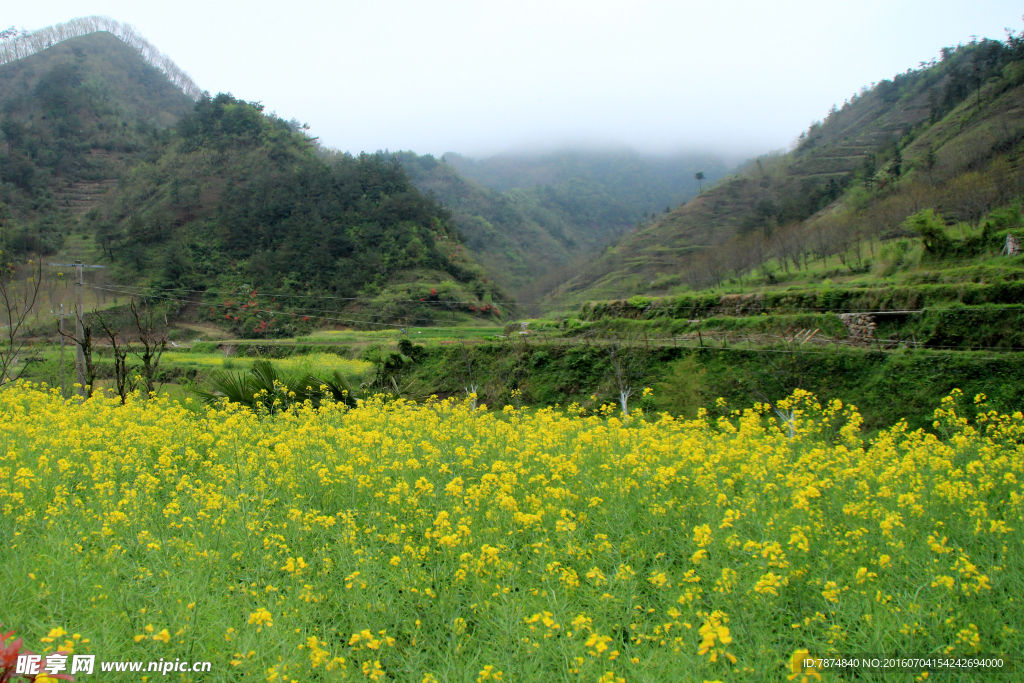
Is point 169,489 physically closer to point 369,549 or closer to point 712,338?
point 369,549

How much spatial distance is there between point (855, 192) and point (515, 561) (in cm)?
4839

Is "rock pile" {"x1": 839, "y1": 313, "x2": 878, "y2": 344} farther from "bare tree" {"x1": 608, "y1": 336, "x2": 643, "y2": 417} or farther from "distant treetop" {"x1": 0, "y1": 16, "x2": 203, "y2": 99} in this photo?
"distant treetop" {"x1": 0, "y1": 16, "x2": 203, "y2": 99}

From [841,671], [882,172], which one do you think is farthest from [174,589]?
[882,172]

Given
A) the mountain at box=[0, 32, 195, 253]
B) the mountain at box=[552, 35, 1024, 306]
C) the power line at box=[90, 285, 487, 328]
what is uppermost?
the mountain at box=[0, 32, 195, 253]

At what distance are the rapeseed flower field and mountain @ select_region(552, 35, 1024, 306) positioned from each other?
28430 mm

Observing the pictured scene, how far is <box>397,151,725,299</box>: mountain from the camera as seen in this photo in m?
70.7

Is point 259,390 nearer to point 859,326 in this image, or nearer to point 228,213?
point 859,326

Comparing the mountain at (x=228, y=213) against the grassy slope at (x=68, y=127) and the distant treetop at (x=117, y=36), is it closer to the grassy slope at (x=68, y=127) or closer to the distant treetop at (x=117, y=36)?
the grassy slope at (x=68, y=127)

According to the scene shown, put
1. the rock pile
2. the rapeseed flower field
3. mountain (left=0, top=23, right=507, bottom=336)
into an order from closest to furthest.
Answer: the rapeseed flower field < the rock pile < mountain (left=0, top=23, right=507, bottom=336)

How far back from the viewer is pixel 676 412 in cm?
1845

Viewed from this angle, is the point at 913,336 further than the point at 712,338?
No

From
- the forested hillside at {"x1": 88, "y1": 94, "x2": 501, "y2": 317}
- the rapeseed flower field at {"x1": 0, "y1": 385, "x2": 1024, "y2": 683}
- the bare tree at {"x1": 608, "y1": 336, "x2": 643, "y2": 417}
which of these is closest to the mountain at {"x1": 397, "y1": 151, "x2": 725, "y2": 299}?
the forested hillside at {"x1": 88, "y1": 94, "x2": 501, "y2": 317}

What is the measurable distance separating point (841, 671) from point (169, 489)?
18.5ft

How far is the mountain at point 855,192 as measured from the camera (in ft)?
105
